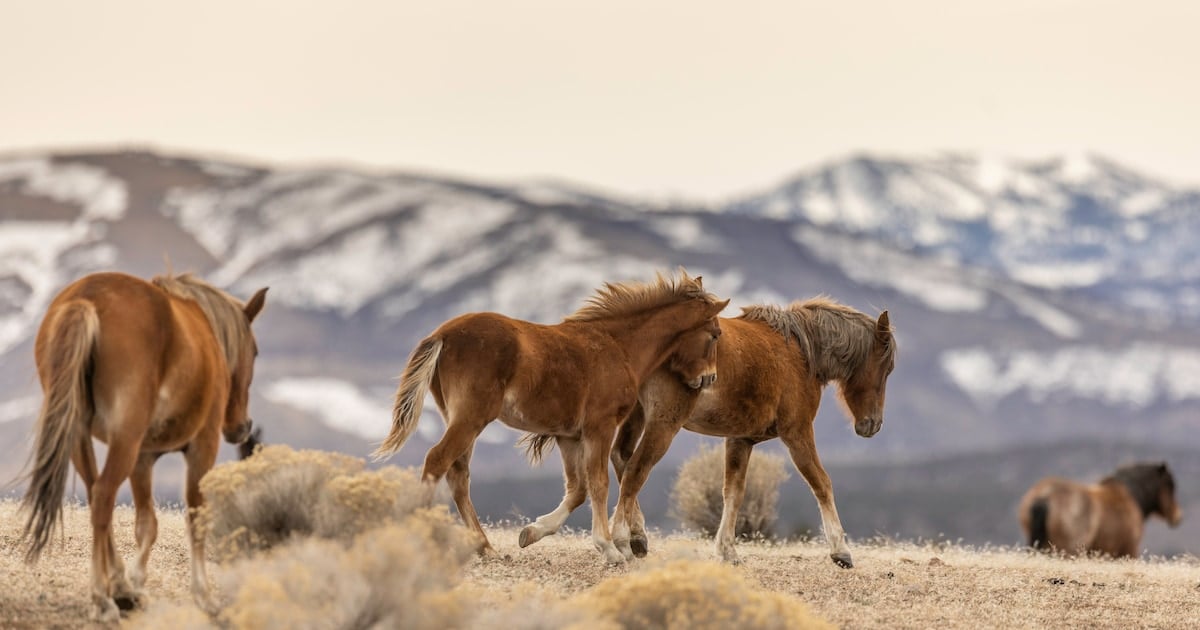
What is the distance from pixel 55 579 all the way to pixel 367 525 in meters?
2.38

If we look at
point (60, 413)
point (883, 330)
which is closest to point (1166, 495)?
point (883, 330)

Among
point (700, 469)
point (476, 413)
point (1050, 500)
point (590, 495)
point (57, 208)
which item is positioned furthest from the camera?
point (57, 208)

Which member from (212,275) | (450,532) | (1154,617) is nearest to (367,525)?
(450,532)

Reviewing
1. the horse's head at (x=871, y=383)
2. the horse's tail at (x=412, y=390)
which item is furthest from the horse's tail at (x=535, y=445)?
the horse's head at (x=871, y=383)

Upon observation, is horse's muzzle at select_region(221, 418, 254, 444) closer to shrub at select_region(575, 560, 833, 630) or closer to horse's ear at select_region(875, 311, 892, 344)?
shrub at select_region(575, 560, 833, 630)

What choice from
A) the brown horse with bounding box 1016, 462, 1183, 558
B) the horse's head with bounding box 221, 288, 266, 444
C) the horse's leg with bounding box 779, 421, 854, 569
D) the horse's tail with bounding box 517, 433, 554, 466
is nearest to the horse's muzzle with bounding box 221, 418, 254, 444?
the horse's head with bounding box 221, 288, 266, 444

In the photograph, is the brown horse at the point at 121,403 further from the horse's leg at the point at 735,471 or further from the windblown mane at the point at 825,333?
the windblown mane at the point at 825,333

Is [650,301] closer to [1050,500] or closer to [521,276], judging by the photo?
[1050,500]

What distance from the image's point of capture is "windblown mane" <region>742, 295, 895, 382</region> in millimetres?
14062

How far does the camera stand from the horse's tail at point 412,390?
37.1 feet

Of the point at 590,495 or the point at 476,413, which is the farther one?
the point at 590,495

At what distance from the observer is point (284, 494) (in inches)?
367

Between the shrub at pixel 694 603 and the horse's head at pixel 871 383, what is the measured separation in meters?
6.00

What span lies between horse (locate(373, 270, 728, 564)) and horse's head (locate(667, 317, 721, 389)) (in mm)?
48
